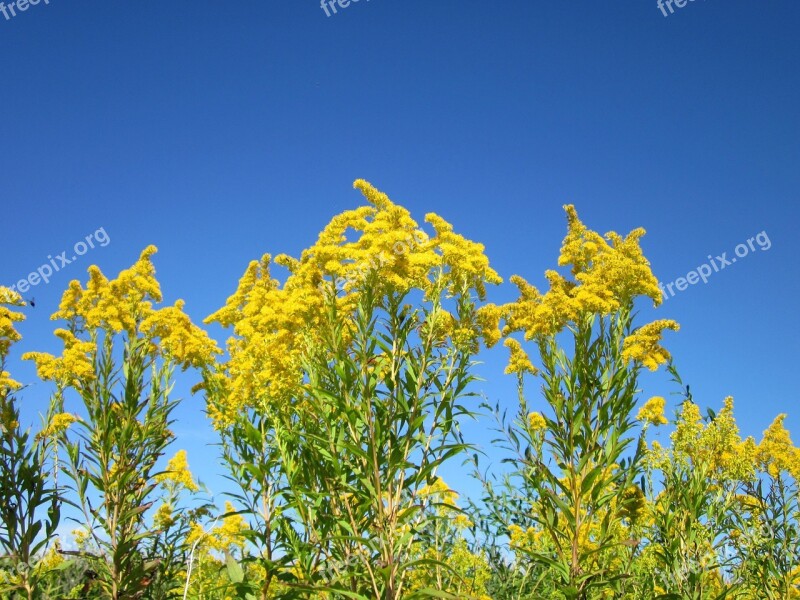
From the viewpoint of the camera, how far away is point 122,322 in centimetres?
560

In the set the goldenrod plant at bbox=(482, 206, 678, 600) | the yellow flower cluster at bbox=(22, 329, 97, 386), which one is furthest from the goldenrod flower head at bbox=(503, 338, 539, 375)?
the yellow flower cluster at bbox=(22, 329, 97, 386)

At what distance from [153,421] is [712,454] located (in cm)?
397

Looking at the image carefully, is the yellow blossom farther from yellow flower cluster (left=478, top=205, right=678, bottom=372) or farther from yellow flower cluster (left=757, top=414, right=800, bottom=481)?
yellow flower cluster (left=757, top=414, right=800, bottom=481)

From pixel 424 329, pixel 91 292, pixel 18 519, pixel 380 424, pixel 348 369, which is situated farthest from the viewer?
pixel 91 292

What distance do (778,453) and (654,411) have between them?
308 cm

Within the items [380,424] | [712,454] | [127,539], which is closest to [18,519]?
[127,539]

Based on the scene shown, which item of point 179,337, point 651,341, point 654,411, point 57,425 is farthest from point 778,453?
point 57,425

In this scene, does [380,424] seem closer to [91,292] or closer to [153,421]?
[153,421]

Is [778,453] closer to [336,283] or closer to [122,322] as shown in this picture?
[336,283]

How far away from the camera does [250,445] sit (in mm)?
4254

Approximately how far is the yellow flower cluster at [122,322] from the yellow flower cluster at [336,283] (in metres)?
0.57

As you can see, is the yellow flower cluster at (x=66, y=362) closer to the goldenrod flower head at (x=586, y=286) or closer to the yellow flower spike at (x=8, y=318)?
the yellow flower spike at (x=8, y=318)

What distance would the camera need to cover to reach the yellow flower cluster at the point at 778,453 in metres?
6.64

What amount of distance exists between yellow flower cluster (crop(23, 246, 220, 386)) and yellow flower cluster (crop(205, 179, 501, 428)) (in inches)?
22.3
